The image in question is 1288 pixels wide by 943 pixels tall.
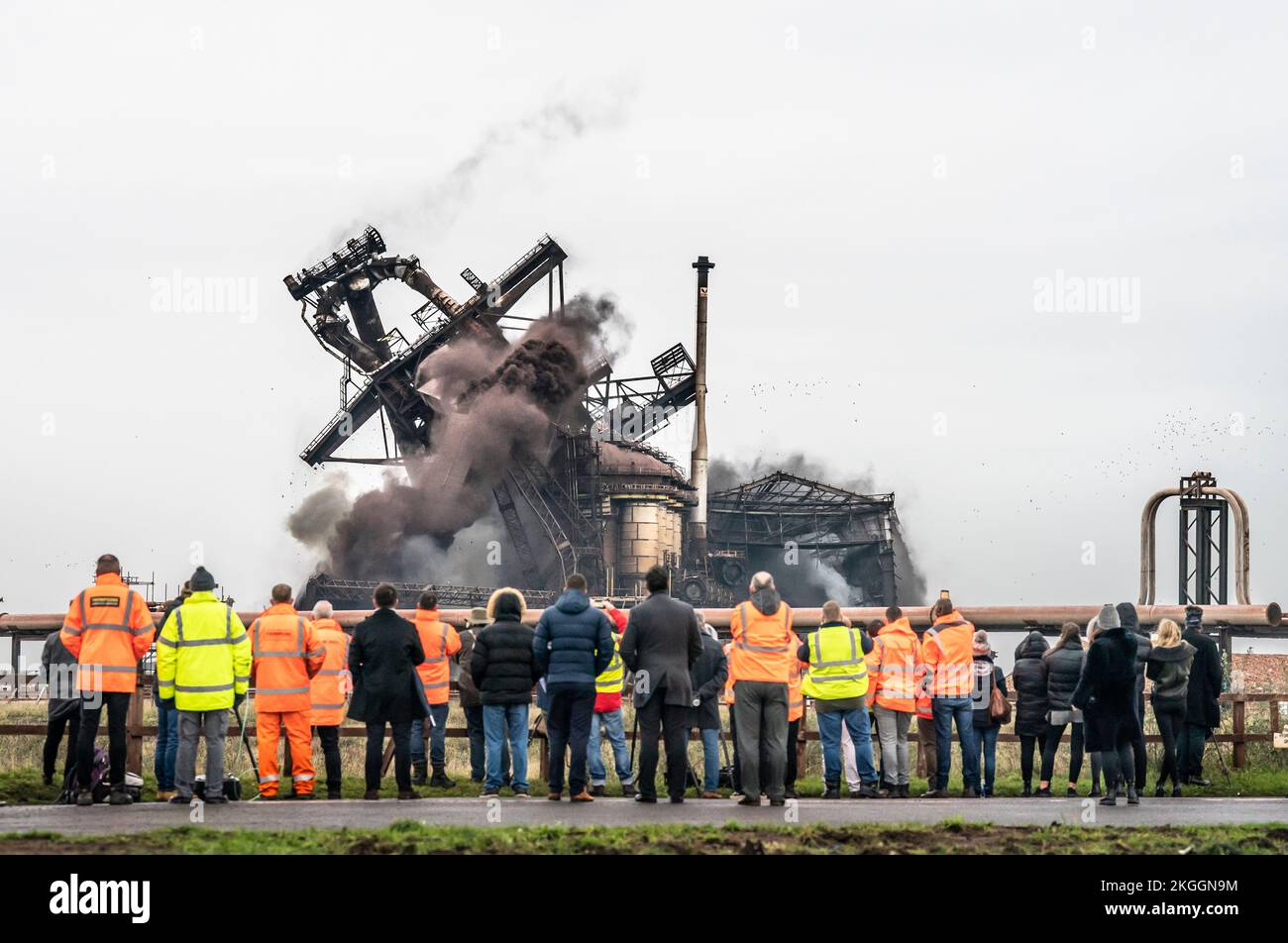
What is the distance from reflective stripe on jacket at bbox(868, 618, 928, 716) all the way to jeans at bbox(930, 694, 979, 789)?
32 centimetres

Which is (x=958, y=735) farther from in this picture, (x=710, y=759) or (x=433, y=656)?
(x=433, y=656)

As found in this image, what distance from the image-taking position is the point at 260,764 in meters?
15.8

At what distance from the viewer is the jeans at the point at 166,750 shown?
1678 centimetres

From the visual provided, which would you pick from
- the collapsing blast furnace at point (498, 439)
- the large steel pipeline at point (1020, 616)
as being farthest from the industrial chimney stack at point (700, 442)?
the large steel pipeline at point (1020, 616)

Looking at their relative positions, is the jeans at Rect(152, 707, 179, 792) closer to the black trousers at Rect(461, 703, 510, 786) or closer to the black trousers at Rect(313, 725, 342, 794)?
the black trousers at Rect(313, 725, 342, 794)

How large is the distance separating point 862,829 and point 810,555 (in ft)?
243

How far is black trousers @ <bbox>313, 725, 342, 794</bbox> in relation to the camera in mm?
15867

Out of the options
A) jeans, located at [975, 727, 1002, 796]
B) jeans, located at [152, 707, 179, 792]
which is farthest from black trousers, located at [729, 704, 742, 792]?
jeans, located at [152, 707, 179, 792]
